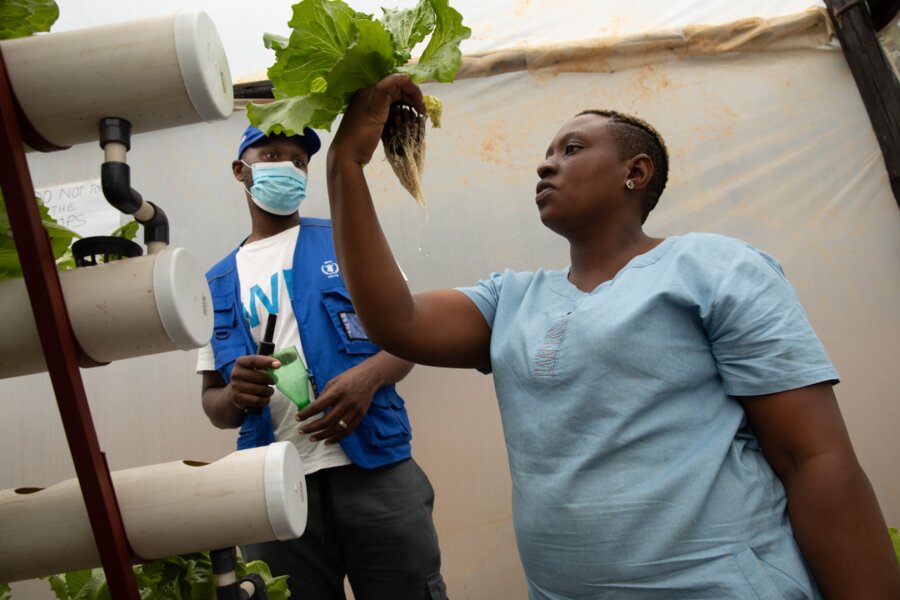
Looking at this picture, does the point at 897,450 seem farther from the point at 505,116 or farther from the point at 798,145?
the point at 505,116

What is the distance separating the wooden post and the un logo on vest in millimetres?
2411

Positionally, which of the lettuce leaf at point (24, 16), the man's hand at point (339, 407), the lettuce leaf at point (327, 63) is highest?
the lettuce leaf at point (24, 16)

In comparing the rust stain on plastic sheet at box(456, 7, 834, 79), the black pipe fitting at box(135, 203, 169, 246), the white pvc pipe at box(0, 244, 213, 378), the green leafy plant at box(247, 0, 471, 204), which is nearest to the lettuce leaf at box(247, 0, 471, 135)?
the green leafy plant at box(247, 0, 471, 204)

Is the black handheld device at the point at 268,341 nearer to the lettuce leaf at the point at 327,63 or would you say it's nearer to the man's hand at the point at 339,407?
the man's hand at the point at 339,407

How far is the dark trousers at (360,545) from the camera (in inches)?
74.6

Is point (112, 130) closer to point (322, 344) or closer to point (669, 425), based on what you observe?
point (669, 425)

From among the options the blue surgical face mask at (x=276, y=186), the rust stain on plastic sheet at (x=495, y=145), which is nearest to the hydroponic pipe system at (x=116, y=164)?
the blue surgical face mask at (x=276, y=186)

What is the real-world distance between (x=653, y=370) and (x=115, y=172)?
0.87 meters

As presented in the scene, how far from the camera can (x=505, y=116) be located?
3.02 meters

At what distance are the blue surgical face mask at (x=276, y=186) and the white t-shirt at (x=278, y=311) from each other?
91 mm

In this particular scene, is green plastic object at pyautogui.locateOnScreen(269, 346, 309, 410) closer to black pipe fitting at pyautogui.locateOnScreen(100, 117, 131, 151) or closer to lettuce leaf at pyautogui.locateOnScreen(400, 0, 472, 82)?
lettuce leaf at pyautogui.locateOnScreen(400, 0, 472, 82)

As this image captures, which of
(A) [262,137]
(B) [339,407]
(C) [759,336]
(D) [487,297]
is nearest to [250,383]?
(B) [339,407]

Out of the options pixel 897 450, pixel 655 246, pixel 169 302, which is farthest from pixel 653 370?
pixel 897 450

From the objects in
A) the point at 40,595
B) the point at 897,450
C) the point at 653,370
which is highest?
the point at 653,370
